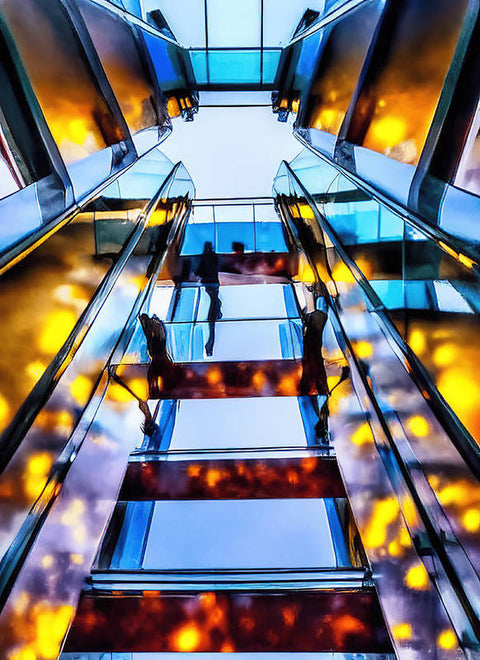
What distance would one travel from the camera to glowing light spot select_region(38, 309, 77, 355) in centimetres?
324

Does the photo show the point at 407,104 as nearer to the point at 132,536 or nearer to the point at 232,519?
the point at 232,519

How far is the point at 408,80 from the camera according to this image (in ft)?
17.8

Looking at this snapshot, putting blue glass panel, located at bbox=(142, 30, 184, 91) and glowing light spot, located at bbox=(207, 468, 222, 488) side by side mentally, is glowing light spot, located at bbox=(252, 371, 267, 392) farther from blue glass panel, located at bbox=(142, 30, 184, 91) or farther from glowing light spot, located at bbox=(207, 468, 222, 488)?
blue glass panel, located at bbox=(142, 30, 184, 91)

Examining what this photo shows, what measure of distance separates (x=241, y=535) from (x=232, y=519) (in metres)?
0.22

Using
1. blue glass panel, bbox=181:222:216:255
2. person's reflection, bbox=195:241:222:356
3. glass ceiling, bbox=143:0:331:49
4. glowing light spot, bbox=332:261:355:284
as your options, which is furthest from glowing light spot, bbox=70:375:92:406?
glass ceiling, bbox=143:0:331:49

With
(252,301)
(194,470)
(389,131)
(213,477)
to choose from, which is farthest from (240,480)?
(389,131)

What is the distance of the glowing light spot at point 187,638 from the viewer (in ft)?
8.34

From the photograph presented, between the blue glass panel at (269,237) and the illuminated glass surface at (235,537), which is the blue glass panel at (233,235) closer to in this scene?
the blue glass panel at (269,237)

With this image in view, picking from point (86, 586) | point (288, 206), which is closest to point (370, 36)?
point (288, 206)

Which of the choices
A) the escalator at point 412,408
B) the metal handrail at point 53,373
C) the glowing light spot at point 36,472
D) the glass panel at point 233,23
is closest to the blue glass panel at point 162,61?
the glass panel at point 233,23

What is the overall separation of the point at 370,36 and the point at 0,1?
4.86 metres

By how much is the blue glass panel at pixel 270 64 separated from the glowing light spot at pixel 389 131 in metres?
7.41

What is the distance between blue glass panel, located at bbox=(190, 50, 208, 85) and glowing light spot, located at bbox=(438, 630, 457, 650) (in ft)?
43.8

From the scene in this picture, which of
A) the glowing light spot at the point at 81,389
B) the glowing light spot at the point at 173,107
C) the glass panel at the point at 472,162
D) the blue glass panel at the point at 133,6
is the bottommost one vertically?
the glowing light spot at the point at 81,389
